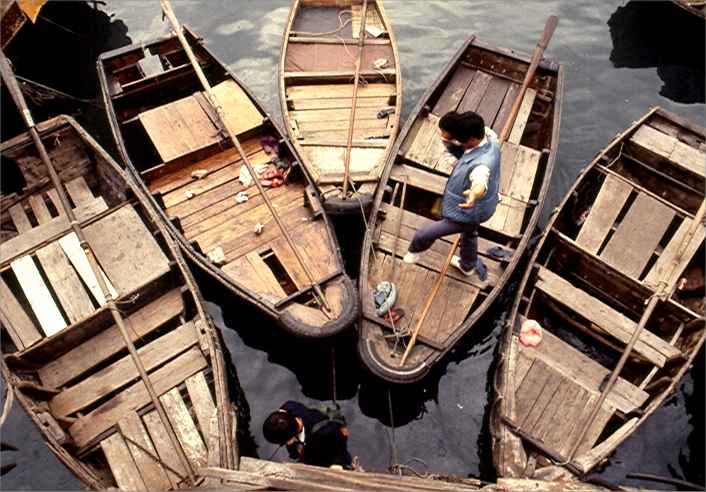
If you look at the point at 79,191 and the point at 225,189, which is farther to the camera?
the point at 79,191

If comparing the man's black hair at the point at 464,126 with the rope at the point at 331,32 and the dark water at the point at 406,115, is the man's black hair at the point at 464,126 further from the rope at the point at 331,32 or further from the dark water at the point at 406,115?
the rope at the point at 331,32

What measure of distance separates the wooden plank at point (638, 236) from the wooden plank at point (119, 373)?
692 centimetres

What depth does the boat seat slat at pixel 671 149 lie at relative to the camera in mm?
10266

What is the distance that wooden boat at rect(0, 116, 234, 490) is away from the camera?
763cm

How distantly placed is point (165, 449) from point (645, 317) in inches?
279

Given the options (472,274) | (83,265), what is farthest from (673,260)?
(83,265)

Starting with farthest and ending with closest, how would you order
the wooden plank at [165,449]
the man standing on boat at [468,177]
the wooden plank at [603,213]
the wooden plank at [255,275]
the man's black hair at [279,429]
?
1. the wooden plank at [603,213]
2. the wooden plank at [255,275]
3. the wooden plank at [165,449]
4. the man standing on boat at [468,177]
5. the man's black hair at [279,429]

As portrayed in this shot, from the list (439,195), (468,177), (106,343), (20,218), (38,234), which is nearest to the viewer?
(468,177)

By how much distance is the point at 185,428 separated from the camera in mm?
7840

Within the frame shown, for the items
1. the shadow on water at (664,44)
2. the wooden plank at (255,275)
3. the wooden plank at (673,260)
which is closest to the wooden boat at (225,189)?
the wooden plank at (255,275)

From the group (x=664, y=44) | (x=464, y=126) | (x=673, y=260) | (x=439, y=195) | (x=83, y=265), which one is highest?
(x=464, y=126)

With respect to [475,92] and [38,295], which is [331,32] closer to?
[475,92]

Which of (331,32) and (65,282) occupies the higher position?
(331,32)

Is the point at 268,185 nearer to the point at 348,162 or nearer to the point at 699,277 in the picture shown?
the point at 348,162
